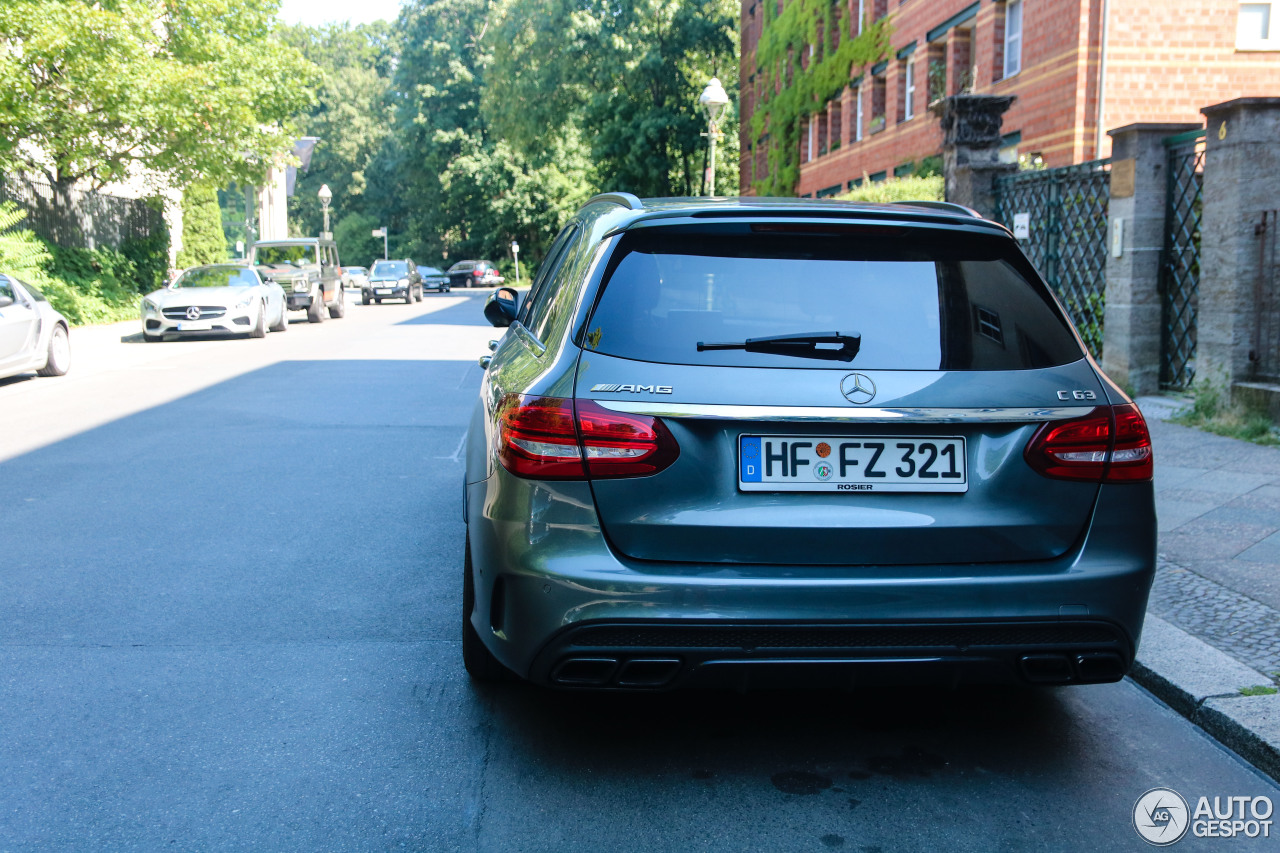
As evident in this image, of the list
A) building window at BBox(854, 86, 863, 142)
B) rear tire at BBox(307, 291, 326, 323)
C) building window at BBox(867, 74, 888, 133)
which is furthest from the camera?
building window at BBox(854, 86, 863, 142)

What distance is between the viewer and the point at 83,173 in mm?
26094

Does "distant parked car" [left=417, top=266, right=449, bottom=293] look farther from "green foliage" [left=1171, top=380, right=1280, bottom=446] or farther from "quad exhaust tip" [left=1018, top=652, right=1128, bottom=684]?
"quad exhaust tip" [left=1018, top=652, right=1128, bottom=684]

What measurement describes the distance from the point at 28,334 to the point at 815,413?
13415mm

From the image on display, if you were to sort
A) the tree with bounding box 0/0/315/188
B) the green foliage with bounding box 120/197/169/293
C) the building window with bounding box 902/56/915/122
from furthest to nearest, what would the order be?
the green foliage with bounding box 120/197/169/293 → the building window with bounding box 902/56/915/122 → the tree with bounding box 0/0/315/188

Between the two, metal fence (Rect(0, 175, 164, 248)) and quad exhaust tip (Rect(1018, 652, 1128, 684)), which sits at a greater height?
metal fence (Rect(0, 175, 164, 248))

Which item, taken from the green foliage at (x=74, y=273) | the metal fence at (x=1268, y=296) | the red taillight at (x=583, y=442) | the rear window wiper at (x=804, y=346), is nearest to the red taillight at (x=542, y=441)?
the red taillight at (x=583, y=442)

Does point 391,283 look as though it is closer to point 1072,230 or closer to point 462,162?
point 462,162

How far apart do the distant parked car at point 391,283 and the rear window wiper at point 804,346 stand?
139ft

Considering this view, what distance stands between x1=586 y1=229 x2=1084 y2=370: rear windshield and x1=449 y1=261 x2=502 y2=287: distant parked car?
67.6m

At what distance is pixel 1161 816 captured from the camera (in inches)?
129

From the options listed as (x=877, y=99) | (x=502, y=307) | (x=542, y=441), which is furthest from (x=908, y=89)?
(x=542, y=441)

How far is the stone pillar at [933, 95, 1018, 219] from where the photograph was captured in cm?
1366

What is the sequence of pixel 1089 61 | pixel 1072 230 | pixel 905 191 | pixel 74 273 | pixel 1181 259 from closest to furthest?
pixel 1181 259 → pixel 1072 230 → pixel 905 191 → pixel 1089 61 → pixel 74 273

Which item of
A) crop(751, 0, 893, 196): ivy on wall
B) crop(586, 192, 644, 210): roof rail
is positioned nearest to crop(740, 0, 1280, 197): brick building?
crop(751, 0, 893, 196): ivy on wall
